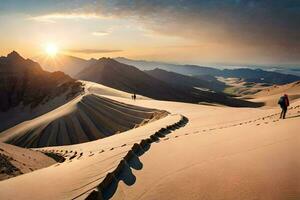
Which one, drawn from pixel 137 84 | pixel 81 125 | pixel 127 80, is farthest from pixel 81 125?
pixel 127 80

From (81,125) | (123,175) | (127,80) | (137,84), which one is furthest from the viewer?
(127,80)

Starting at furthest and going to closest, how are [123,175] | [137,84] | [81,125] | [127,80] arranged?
1. [127,80]
2. [137,84]
3. [81,125]
4. [123,175]

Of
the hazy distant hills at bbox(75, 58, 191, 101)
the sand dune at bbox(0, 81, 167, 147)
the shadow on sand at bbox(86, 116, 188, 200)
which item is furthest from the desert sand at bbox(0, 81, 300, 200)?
the hazy distant hills at bbox(75, 58, 191, 101)

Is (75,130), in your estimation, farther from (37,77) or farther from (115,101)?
(37,77)

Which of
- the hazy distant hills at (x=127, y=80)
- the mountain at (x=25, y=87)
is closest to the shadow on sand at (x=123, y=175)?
the mountain at (x=25, y=87)

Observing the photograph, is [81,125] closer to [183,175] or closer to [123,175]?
[123,175]

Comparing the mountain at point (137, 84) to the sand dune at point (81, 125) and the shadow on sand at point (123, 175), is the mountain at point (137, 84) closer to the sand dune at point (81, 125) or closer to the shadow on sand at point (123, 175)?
the sand dune at point (81, 125)

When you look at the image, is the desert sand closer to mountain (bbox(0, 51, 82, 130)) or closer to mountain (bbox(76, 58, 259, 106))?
mountain (bbox(0, 51, 82, 130))
